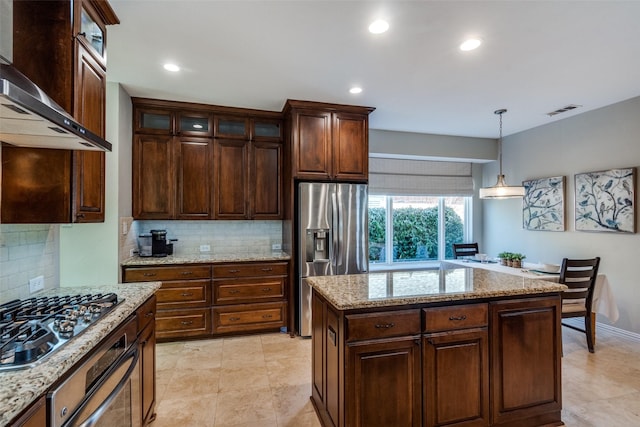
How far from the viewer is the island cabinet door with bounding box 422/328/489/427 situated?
182 cm

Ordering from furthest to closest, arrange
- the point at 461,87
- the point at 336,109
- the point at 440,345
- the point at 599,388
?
the point at 336,109, the point at 461,87, the point at 599,388, the point at 440,345

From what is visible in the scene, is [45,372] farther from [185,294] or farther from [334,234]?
[334,234]

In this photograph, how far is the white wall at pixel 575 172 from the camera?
11.8 ft

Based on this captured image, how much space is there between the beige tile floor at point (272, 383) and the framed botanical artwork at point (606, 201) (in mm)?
1308

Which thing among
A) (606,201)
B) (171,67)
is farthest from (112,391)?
(606,201)

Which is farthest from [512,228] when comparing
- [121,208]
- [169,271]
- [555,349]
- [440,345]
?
[121,208]

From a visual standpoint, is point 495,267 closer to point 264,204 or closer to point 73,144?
point 264,204

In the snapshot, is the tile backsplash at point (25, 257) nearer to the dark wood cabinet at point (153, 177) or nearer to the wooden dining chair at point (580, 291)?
the dark wood cabinet at point (153, 177)

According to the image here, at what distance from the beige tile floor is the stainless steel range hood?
1.90m

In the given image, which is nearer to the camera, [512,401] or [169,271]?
[512,401]

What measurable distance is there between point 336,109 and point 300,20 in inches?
65.1

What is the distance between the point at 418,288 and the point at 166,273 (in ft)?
8.82

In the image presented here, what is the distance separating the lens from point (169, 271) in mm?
3412

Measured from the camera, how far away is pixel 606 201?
379 centimetres
